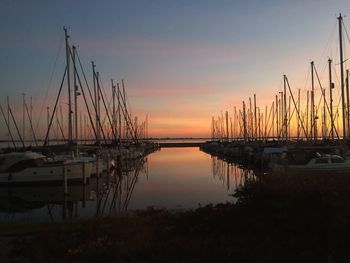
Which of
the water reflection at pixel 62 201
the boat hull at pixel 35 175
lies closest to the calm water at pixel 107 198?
the water reflection at pixel 62 201

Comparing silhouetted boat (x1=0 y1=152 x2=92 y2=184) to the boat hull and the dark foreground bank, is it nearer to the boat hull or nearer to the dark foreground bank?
the boat hull

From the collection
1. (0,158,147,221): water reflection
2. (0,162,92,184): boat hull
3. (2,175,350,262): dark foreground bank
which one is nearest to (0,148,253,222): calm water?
(0,158,147,221): water reflection

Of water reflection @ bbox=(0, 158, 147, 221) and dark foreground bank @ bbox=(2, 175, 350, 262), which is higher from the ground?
dark foreground bank @ bbox=(2, 175, 350, 262)

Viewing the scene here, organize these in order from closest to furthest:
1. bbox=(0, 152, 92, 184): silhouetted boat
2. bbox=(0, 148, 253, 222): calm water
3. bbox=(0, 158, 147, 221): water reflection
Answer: bbox=(0, 158, 147, 221): water reflection
bbox=(0, 148, 253, 222): calm water
bbox=(0, 152, 92, 184): silhouetted boat

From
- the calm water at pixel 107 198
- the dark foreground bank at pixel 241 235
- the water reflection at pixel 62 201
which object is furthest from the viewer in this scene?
the calm water at pixel 107 198

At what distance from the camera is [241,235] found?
1180 centimetres

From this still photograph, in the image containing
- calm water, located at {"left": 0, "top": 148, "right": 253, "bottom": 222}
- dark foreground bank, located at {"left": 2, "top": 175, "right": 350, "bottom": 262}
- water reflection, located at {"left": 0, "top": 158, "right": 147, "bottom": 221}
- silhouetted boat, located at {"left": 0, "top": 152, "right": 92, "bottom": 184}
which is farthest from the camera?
silhouetted boat, located at {"left": 0, "top": 152, "right": 92, "bottom": 184}

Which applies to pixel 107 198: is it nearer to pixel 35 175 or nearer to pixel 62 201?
pixel 62 201

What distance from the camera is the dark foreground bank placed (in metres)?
10.0

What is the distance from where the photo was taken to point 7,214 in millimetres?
30938

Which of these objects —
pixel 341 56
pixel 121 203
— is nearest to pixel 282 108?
pixel 341 56

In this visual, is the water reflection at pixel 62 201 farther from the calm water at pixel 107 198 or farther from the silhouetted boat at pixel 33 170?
the silhouetted boat at pixel 33 170

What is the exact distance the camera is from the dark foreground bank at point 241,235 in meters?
10.0

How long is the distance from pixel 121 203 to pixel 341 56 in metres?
28.4
